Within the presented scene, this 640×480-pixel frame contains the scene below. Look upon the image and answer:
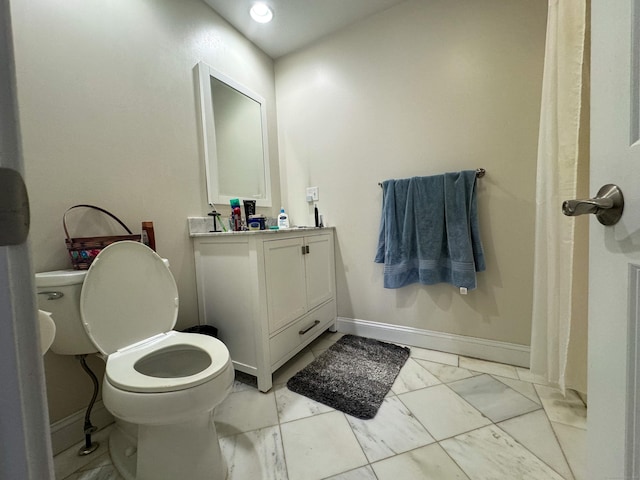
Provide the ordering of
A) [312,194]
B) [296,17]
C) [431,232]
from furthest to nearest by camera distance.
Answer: [312,194] → [296,17] → [431,232]

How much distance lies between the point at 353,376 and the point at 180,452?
86cm

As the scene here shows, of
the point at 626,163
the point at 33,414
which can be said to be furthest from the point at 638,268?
the point at 33,414

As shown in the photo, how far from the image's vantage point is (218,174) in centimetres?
166

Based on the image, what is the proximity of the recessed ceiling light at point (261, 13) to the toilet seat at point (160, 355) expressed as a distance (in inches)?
76.8

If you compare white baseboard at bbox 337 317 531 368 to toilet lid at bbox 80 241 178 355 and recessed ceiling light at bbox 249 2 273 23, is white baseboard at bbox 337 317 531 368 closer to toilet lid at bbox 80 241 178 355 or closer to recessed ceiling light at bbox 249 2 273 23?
toilet lid at bbox 80 241 178 355

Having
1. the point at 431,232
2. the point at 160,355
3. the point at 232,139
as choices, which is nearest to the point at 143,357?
the point at 160,355

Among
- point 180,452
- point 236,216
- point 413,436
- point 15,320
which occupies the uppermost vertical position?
point 236,216

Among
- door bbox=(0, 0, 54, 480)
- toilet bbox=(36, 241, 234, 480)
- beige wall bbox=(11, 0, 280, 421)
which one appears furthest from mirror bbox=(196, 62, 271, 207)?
door bbox=(0, 0, 54, 480)

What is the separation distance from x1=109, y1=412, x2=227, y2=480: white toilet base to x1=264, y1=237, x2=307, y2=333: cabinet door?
0.53 meters

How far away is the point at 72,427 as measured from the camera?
1030mm

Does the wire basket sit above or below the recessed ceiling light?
below

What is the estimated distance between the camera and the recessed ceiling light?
1611mm

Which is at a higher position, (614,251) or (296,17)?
(296,17)

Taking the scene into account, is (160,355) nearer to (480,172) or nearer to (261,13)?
(480,172)
